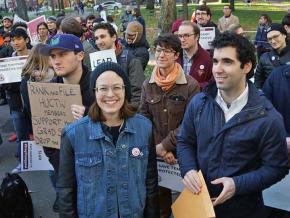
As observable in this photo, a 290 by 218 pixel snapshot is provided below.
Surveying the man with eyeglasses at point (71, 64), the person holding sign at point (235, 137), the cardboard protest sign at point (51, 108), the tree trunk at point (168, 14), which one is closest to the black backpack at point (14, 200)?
the cardboard protest sign at point (51, 108)

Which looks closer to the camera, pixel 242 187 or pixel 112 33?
pixel 242 187

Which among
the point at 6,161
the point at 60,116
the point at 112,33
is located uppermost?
the point at 112,33

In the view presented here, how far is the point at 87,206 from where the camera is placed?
2.66 meters

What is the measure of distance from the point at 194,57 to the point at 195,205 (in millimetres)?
2487

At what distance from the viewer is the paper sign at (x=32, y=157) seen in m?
4.33

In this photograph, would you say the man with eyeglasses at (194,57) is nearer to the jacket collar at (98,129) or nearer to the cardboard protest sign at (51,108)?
the cardboard protest sign at (51,108)

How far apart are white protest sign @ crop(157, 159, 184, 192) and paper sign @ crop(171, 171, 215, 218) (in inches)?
32.8

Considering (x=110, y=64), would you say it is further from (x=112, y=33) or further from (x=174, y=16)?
(x=174, y=16)

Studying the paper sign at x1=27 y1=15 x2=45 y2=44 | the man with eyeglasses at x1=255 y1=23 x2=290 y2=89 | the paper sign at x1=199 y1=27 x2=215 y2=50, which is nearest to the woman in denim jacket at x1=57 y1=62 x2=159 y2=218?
the man with eyeglasses at x1=255 y1=23 x2=290 y2=89

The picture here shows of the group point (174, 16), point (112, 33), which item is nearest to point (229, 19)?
point (174, 16)

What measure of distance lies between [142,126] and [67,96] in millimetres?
952

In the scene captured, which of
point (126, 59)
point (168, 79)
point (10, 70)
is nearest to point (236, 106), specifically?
point (168, 79)

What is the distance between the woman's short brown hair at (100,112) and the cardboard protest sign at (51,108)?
2.17 ft

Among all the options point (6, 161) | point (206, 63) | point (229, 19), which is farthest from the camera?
point (229, 19)
